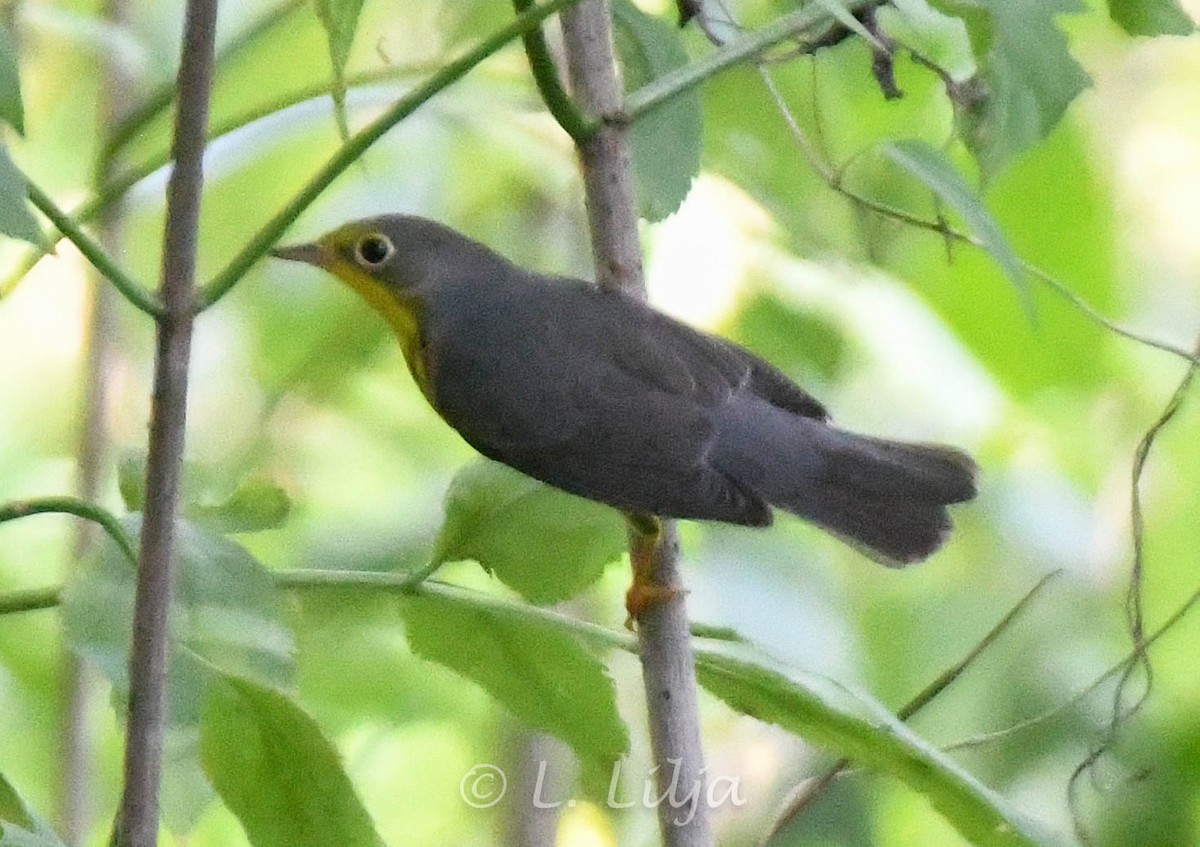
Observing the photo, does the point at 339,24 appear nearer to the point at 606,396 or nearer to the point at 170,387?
the point at 170,387

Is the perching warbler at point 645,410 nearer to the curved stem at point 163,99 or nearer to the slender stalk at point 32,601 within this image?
the curved stem at point 163,99

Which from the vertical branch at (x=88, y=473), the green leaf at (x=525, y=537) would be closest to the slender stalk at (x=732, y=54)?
the green leaf at (x=525, y=537)

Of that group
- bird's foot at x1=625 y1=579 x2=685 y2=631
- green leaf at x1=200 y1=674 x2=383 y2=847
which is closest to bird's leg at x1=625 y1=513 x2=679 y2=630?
bird's foot at x1=625 y1=579 x2=685 y2=631

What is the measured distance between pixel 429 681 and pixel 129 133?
531 millimetres

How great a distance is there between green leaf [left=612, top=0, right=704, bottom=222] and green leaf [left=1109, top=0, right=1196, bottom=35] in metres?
0.26

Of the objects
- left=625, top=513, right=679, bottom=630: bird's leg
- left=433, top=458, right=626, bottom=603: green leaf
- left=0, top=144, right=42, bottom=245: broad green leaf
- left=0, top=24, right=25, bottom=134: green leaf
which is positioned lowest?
left=625, top=513, right=679, bottom=630: bird's leg

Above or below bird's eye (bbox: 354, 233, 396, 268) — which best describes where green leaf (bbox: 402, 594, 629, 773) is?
below

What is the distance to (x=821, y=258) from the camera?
126 centimetres

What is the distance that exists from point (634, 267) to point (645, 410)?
374 mm

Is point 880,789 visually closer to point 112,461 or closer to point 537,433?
point 537,433

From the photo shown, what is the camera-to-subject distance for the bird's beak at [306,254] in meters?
1.27

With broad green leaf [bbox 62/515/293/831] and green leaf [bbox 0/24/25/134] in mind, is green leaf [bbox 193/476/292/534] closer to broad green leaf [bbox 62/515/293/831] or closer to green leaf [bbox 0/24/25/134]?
broad green leaf [bbox 62/515/293/831]

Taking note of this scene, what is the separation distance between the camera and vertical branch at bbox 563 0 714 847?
2.68 feet

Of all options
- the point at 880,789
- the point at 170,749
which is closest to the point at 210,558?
the point at 170,749
